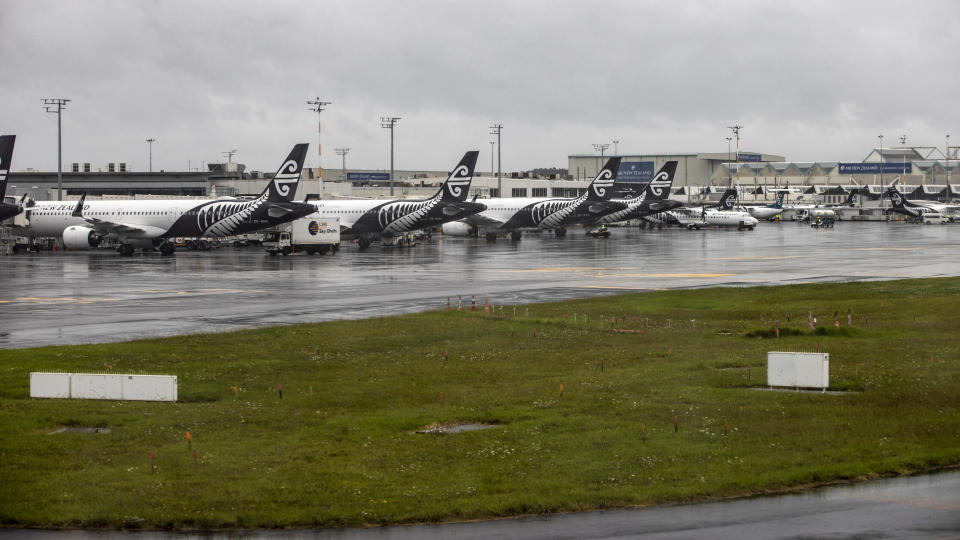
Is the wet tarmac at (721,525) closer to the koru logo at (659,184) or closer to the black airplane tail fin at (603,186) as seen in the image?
the black airplane tail fin at (603,186)

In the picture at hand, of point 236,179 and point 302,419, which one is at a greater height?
point 236,179

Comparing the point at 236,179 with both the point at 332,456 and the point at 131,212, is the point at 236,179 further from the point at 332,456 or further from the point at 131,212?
the point at 332,456

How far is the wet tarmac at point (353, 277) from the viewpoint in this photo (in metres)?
39.0

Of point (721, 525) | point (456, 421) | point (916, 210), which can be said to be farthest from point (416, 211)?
point (916, 210)

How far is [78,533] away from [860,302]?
1394 inches

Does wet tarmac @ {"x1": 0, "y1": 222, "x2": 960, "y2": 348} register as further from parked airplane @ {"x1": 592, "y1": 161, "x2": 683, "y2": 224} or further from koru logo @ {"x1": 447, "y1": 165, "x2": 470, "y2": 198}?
parked airplane @ {"x1": 592, "y1": 161, "x2": 683, "y2": 224}

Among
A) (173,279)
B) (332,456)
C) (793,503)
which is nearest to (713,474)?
(793,503)

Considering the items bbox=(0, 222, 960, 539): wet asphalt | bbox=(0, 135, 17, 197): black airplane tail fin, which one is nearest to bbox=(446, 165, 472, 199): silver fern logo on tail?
bbox=(0, 222, 960, 539): wet asphalt

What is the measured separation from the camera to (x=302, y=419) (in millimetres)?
21328

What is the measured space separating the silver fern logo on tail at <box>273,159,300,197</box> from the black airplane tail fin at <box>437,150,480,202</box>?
619 inches

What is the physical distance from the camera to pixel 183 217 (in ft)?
289

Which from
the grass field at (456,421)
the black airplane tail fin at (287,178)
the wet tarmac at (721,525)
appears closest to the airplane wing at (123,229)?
the black airplane tail fin at (287,178)

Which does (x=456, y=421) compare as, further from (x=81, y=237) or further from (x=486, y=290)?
(x=81, y=237)

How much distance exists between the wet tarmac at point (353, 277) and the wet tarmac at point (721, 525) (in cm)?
2057
